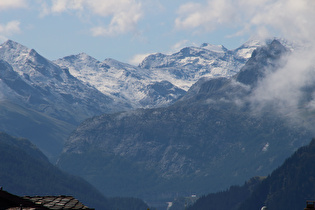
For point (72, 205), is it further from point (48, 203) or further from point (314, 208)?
point (314, 208)

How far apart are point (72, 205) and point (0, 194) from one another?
10.6m

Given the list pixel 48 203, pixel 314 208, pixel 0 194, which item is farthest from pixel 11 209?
pixel 314 208

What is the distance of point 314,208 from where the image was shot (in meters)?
93.8

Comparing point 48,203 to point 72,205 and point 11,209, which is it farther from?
point 11,209

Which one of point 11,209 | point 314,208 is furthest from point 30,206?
point 314,208

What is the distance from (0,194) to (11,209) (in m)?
3.72

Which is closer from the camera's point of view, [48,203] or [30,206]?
[30,206]

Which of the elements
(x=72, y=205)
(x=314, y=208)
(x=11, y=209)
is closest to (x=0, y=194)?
(x=11, y=209)

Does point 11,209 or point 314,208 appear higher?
point 314,208

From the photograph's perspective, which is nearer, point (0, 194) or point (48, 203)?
point (0, 194)

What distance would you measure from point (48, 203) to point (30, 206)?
24.4 feet

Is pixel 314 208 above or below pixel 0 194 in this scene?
above

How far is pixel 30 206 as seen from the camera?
9050 cm

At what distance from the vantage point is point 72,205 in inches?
3804
